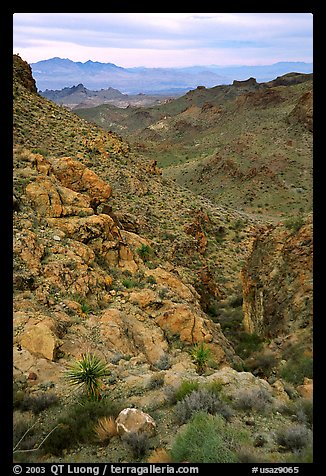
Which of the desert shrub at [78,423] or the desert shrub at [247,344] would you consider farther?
the desert shrub at [247,344]

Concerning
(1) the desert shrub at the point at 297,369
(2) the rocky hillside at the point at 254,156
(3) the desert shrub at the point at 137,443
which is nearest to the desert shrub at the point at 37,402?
(3) the desert shrub at the point at 137,443

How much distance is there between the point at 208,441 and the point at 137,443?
1.00 meters

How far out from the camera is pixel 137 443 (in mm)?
5148

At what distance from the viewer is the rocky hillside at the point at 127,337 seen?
17.9ft

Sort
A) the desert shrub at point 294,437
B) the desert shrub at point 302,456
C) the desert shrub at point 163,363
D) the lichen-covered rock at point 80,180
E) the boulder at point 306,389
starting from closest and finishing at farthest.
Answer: the desert shrub at point 302,456, the desert shrub at point 294,437, the boulder at point 306,389, the desert shrub at point 163,363, the lichen-covered rock at point 80,180

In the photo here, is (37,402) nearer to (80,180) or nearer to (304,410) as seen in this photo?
(304,410)

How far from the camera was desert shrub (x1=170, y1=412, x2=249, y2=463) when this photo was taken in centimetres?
474

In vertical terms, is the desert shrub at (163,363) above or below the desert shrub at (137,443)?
below

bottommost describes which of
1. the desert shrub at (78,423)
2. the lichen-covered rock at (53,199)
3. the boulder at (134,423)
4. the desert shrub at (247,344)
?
the desert shrub at (247,344)

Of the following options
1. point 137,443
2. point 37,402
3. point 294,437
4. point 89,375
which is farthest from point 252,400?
point 37,402

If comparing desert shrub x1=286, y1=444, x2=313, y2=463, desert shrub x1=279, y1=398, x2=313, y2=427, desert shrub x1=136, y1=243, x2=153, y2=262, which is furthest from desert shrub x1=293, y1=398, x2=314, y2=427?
desert shrub x1=136, y1=243, x2=153, y2=262

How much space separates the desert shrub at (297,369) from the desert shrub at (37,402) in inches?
204

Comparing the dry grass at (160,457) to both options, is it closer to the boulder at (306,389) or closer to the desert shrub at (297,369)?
the boulder at (306,389)
